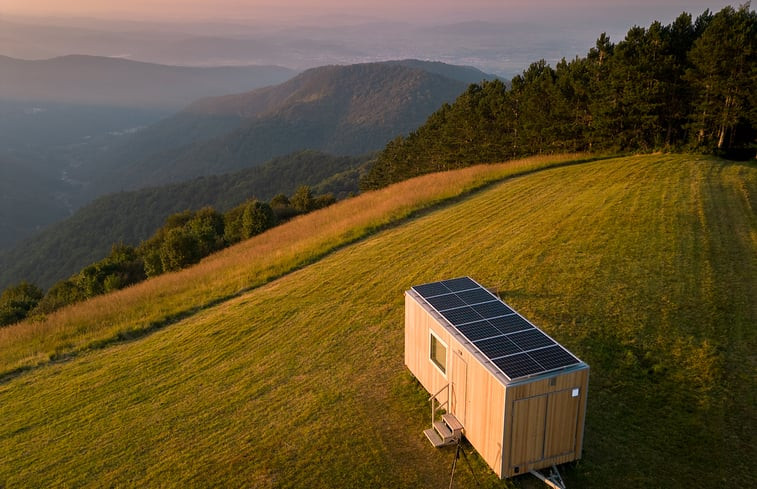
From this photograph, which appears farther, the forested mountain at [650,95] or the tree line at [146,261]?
the tree line at [146,261]

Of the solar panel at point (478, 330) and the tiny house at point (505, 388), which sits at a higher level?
the solar panel at point (478, 330)

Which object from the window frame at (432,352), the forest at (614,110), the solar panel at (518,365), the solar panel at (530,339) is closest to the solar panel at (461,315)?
the window frame at (432,352)

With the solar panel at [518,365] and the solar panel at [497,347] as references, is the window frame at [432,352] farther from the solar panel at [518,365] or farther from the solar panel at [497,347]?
the solar panel at [518,365]

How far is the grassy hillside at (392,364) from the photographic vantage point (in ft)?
32.8

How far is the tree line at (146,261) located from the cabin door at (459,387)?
30316 mm

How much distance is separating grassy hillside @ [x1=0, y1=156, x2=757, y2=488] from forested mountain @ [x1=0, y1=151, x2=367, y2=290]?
4690 inches

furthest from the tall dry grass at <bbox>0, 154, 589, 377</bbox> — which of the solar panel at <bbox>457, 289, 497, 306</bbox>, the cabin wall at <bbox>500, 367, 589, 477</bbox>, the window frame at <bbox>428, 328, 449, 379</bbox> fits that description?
the cabin wall at <bbox>500, 367, 589, 477</bbox>

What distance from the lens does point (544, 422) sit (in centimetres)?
867

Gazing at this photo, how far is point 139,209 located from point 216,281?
503ft

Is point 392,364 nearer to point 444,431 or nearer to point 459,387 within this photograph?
point 444,431

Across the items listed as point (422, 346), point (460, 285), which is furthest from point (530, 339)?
point (460, 285)

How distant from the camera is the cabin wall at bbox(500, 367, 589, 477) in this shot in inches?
330

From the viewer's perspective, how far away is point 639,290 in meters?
15.1

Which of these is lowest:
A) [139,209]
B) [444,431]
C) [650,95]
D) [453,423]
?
[139,209]
